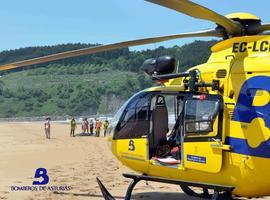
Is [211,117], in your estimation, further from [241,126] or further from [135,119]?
[135,119]

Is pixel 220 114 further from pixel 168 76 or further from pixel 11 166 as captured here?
pixel 11 166

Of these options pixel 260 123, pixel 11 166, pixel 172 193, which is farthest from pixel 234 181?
pixel 11 166

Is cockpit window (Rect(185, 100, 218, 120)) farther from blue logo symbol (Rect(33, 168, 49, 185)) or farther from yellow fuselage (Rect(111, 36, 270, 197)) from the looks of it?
blue logo symbol (Rect(33, 168, 49, 185))

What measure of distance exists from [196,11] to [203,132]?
199 cm

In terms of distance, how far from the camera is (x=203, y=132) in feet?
22.4

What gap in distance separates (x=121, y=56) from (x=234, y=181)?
144840 millimetres

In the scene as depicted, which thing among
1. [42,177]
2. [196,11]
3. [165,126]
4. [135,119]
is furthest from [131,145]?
[42,177]

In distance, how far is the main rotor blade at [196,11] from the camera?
208 inches

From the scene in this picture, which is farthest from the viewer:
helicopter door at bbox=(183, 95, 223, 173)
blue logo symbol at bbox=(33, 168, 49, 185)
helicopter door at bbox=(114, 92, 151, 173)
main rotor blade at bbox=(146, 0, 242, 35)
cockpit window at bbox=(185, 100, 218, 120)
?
blue logo symbol at bbox=(33, 168, 49, 185)

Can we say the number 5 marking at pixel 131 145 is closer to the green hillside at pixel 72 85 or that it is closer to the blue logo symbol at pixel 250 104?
the blue logo symbol at pixel 250 104

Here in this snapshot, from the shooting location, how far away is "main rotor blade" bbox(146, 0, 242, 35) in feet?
17.3

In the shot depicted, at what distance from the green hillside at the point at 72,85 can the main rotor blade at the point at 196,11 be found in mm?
69197

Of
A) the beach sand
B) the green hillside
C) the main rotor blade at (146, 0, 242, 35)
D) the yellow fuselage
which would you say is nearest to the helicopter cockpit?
the yellow fuselage

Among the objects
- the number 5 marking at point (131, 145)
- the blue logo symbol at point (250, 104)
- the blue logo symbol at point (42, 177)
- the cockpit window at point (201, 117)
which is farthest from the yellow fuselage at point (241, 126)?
the blue logo symbol at point (42, 177)
